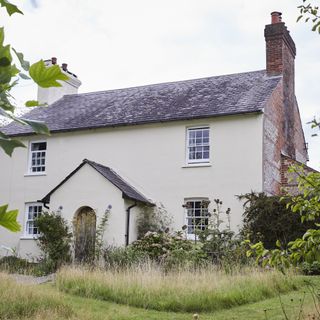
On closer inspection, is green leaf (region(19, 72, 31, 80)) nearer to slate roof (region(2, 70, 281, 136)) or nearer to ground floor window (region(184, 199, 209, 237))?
slate roof (region(2, 70, 281, 136))

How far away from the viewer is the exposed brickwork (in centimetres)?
1975

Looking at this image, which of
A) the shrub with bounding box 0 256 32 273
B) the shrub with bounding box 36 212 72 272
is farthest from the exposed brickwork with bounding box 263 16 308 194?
the shrub with bounding box 0 256 32 273

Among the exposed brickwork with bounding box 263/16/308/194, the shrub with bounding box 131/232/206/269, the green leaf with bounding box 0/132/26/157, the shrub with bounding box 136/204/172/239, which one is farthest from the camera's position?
the exposed brickwork with bounding box 263/16/308/194

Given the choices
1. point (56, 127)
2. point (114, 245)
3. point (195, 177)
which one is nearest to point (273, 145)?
point (195, 177)

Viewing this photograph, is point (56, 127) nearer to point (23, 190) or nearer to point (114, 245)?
point (23, 190)

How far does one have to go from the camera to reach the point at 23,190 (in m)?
23.5

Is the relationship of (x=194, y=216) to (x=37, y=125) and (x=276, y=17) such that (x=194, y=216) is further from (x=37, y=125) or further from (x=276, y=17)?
(x=37, y=125)

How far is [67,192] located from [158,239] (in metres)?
4.63

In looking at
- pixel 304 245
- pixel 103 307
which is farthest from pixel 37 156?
pixel 304 245

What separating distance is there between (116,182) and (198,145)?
3489 millimetres

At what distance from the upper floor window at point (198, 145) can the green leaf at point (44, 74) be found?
1877 centimetres

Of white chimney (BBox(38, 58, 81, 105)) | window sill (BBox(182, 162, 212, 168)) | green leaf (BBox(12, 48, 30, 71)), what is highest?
white chimney (BBox(38, 58, 81, 105))

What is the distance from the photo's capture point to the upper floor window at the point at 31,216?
22.6 m

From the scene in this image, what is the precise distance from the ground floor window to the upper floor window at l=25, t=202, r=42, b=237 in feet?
22.3
